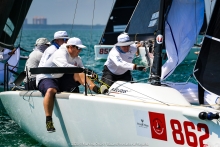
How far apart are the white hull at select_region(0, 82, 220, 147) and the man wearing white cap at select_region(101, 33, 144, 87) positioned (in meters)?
0.91

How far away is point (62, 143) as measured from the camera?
5785mm

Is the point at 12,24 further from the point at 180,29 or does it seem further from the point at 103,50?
the point at 103,50

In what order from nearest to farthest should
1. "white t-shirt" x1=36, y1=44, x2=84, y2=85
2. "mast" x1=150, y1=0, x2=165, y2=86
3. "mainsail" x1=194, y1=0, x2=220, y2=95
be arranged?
"mainsail" x1=194, y1=0, x2=220, y2=95 < "mast" x1=150, y1=0, x2=165, y2=86 < "white t-shirt" x1=36, y1=44, x2=84, y2=85

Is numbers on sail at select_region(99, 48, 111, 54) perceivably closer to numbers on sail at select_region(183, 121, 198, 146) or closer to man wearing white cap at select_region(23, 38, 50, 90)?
man wearing white cap at select_region(23, 38, 50, 90)

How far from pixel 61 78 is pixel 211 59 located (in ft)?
5.76

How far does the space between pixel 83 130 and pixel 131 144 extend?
2.28 feet

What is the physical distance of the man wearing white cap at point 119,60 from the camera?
6.32 meters

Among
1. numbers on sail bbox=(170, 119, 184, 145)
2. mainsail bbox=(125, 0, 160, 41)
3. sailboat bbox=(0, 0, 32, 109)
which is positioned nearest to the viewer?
numbers on sail bbox=(170, 119, 184, 145)

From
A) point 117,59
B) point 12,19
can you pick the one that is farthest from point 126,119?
point 12,19

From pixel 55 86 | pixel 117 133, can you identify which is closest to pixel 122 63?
pixel 55 86

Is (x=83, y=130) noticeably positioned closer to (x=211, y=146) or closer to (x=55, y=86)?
(x=55, y=86)

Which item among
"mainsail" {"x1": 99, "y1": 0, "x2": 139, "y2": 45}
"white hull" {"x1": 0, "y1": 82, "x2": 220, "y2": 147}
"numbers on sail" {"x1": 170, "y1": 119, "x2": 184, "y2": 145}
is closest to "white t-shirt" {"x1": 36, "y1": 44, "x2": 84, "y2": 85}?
"white hull" {"x1": 0, "y1": 82, "x2": 220, "y2": 147}

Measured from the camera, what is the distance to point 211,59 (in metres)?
5.04

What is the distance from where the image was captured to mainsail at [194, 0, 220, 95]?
4.95m
